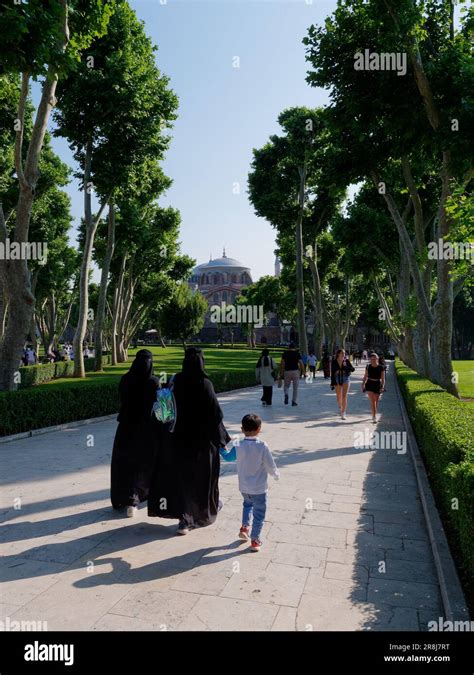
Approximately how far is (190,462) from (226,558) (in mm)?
1035

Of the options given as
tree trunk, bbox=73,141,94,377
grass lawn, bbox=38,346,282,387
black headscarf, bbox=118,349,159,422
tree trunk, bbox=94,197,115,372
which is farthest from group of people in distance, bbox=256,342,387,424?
tree trunk, bbox=94,197,115,372

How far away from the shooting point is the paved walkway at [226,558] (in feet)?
12.0

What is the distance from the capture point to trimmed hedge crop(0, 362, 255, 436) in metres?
10.1

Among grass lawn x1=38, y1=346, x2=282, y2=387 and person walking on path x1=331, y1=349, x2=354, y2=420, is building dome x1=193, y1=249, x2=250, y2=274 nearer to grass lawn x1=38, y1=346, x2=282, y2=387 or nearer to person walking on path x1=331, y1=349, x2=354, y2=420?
grass lawn x1=38, y1=346, x2=282, y2=387

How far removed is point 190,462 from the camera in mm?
5266

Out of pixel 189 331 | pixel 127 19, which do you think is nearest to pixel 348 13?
pixel 127 19

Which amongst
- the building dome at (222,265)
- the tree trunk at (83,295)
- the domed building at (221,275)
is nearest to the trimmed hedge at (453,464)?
the tree trunk at (83,295)

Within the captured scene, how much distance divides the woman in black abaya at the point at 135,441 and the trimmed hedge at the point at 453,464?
10.6ft

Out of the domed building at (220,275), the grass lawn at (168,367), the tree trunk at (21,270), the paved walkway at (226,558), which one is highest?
the domed building at (220,275)

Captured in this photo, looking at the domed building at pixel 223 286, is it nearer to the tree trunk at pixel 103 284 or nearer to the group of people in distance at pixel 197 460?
the tree trunk at pixel 103 284

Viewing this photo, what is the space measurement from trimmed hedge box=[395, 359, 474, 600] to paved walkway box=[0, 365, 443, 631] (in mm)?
306

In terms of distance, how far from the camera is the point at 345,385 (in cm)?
1307

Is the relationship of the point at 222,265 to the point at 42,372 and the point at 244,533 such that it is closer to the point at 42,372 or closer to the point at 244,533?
the point at 42,372
